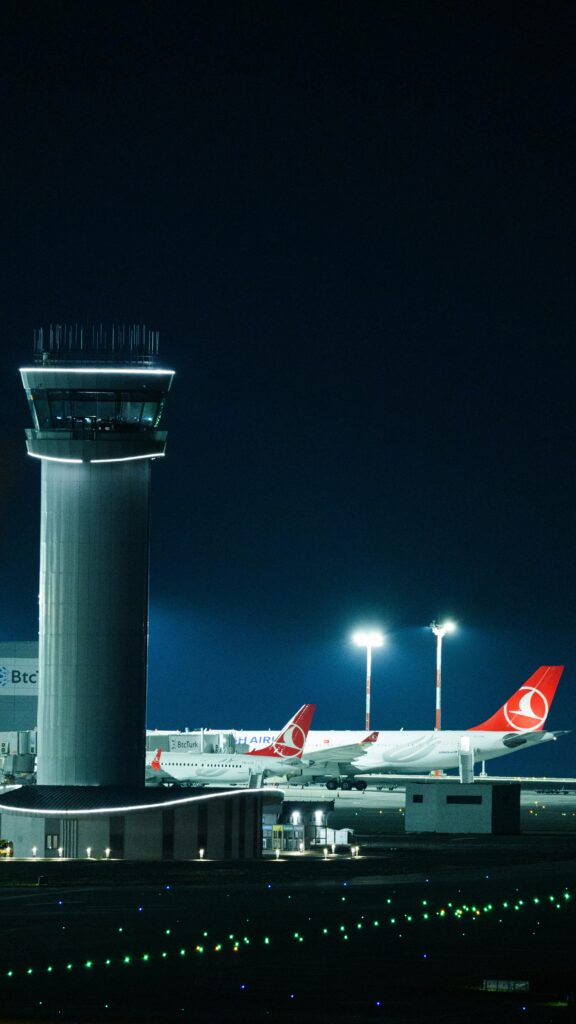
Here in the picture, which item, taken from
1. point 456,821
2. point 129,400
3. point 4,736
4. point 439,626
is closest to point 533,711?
point 439,626

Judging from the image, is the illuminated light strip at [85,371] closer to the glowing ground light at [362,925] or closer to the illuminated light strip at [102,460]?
the illuminated light strip at [102,460]

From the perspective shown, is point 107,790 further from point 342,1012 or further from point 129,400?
point 342,1012

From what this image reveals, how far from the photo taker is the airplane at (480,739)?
128250 millimetres

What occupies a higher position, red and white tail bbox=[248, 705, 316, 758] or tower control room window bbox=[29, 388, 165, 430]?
tower control room window bbox=[29, 388, 165, 430]

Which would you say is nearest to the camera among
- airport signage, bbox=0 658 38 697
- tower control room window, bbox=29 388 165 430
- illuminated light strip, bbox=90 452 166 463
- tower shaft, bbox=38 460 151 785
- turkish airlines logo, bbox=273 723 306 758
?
tower shaft, bbox=38 460 151 785

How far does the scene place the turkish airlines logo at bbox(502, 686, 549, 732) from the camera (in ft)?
422

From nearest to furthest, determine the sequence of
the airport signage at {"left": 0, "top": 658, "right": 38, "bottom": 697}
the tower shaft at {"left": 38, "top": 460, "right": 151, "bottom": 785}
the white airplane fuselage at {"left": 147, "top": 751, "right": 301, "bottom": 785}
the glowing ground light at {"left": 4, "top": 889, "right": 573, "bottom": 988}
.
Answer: the glowing ground light at {"left": 4, "top": 889, "right": 573, "bottom": 988}, the tower shaft at {"left": 38, "top": 460, "right": 151, "bottom": 785}, the airport signage at {"left": 0, "top": 658, "right": 38, "bottom": 697}, the white airplane fuselage at {"left": 147, "top": 751, "right": 301, "bottom": 785}

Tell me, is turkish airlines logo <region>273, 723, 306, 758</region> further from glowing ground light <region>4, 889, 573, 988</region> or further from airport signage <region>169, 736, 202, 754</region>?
glowing ground light <region>4, 889, 573, 988</region>

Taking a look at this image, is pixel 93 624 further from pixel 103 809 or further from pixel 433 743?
pixel 433 743

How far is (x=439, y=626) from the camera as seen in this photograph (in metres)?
148

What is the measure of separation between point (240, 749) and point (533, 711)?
3141cm

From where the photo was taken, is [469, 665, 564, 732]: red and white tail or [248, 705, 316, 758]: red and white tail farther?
[469, 665, 564, 732]: red and white tail

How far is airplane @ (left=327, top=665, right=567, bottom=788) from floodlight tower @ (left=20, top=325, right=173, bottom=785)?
74.4 meters

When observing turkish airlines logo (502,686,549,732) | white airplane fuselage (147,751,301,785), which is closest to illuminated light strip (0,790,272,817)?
white airplane fuselage (147,751,301,785)
